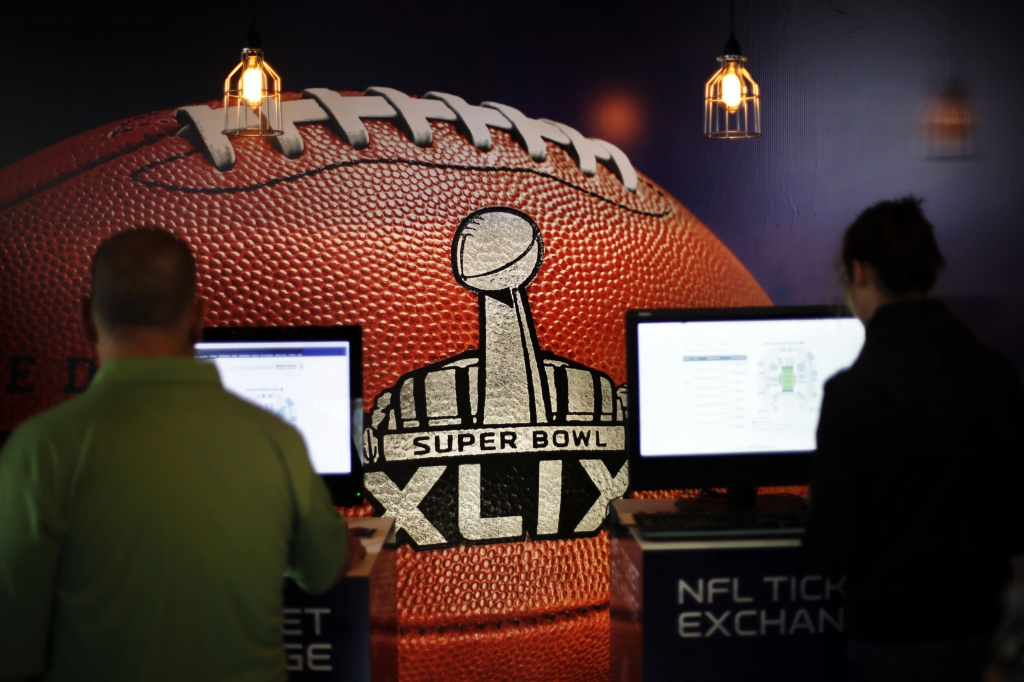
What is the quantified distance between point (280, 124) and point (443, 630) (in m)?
1.27

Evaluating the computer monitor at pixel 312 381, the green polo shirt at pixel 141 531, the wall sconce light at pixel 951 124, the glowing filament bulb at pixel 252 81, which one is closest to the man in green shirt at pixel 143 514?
the green polo shirt at pixel 141 531

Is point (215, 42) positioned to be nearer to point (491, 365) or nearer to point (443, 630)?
point (491, 365)

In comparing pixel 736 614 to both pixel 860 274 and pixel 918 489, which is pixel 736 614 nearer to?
pixel 918 489

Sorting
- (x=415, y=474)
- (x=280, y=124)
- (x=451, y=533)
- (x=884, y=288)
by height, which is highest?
(x=280, y=124)

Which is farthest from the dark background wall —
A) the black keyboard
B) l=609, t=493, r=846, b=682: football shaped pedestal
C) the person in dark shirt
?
the person in dark shirt

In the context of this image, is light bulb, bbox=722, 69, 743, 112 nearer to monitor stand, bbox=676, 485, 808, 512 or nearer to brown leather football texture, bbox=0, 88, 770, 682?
brown leather football texture, bbox=0, 88, 770, 682

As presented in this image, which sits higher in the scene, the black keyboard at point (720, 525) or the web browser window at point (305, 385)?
the web browser window at point (305, 385)

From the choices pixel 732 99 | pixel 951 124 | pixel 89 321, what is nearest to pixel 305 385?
pixel 89 321

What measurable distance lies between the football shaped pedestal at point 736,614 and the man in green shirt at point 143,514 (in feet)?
2.41

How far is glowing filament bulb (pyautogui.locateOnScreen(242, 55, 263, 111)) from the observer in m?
1.85

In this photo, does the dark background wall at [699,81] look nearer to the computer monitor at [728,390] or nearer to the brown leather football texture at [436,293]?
the brown leather football texture at [436,293]

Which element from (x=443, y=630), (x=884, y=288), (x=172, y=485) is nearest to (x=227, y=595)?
(x=172, y=485)

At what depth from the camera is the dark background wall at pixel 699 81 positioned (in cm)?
209

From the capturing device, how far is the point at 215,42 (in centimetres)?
210
